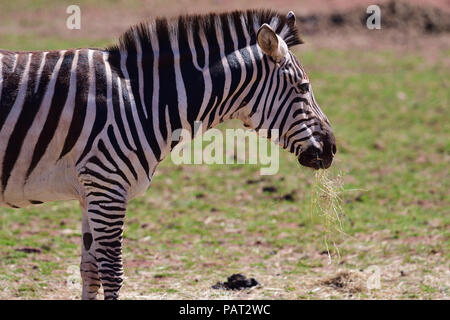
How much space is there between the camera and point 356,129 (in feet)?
42.8

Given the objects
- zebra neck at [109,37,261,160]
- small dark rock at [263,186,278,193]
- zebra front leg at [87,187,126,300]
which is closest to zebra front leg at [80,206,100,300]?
zebra front leg at [87,187,126,300]

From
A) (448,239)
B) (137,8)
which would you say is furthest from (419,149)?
(137,8)

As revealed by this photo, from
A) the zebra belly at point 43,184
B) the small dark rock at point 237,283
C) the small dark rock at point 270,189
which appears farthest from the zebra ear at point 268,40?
the small dark rock at point 270,189

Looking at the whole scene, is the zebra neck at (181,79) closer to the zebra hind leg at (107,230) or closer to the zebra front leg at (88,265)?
the zebra hind leg at (107,230)

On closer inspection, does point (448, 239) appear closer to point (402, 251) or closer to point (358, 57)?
point (402, 251)

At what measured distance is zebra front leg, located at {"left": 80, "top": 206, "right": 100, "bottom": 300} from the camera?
20.1ft

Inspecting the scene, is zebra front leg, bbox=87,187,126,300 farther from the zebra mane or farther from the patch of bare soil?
the patch of bare soil

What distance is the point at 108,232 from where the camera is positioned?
578 centimetres

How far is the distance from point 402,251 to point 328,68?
9.39 meters

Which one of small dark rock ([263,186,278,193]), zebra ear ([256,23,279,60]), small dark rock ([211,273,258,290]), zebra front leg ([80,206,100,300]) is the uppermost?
zebra ear ([256,23,279,60])

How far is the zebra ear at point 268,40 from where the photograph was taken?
5.80m

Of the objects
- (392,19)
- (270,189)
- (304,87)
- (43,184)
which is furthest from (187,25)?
(392,19)

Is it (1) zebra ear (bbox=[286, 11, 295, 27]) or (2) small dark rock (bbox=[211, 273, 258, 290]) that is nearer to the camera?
(1) zebra ear (bbox=[286, 11, 295, 27])

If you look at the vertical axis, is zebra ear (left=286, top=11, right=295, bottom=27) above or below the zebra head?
above
